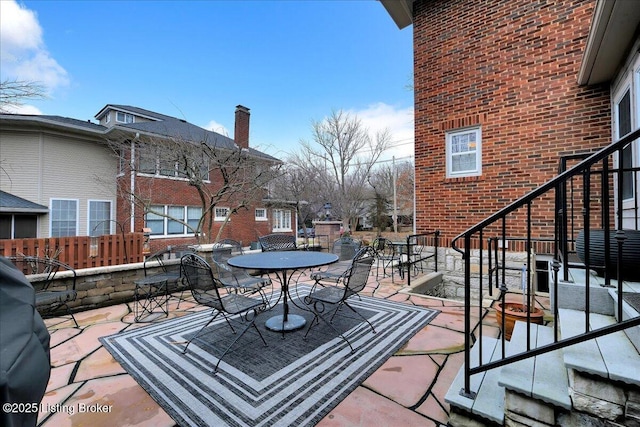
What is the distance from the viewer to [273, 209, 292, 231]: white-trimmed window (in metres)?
16.0

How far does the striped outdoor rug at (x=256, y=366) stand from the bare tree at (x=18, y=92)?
731 centimetres

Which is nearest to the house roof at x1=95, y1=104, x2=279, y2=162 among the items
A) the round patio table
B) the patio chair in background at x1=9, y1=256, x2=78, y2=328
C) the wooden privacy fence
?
the wooden privacy fence

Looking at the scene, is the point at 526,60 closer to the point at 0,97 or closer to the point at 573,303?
the point at 573,303

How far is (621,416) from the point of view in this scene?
51.4 inches

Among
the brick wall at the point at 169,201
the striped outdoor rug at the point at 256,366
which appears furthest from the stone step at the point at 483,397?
the brick wall at the point at 169,201

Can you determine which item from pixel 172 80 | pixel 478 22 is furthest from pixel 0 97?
pixel 478 22

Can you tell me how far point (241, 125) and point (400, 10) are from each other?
9722 millimetres

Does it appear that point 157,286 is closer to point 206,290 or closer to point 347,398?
point 206,290

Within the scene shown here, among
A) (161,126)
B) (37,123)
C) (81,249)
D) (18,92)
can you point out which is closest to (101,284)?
(81,249)

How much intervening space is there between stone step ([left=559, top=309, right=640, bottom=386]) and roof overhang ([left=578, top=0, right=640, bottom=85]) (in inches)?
116

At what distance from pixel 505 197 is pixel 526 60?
98.2 inches

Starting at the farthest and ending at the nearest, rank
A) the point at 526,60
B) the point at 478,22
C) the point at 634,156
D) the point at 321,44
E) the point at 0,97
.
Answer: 1. the point at 321,44
2. the point at 0,97
3. the point at 478,22
4. the point at 526,60
5. the point at 634,156

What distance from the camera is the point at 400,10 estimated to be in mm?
6520

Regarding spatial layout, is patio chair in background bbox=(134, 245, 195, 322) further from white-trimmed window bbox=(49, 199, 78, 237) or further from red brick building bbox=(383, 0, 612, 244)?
white-trimmed window bbox=(49, 199, 78, 237)
